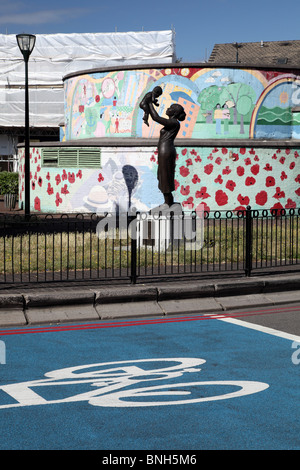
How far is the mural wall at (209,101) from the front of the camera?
77.6ft

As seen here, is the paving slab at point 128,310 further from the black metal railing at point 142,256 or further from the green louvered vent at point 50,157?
the green louvered vent at point 50,157

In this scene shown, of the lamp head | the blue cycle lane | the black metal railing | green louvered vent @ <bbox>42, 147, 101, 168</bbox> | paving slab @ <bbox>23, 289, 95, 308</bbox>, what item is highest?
the lamp head

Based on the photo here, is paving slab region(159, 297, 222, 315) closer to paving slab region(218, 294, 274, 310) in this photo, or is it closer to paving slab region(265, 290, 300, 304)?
paving slab region(218, 294, 274, 310)

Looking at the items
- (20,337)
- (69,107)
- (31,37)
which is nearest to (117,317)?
(20,337)

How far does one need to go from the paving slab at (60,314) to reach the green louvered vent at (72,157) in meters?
14.9

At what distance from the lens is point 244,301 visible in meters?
10.4

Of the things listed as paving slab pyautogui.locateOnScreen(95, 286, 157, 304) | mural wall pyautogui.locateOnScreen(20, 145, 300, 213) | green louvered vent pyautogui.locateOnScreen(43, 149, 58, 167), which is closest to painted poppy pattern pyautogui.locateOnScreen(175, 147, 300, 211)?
mural wall pyautogui.locateOnScreen(20, 145, 300, 213)

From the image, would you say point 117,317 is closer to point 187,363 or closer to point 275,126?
point 187,363

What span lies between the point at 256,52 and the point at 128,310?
43.4 metres

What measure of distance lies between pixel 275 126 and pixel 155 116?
1124 cm

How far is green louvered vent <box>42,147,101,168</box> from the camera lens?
24062mm

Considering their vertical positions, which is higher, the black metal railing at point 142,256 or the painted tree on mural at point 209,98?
the painted tree on mural at point 209,98

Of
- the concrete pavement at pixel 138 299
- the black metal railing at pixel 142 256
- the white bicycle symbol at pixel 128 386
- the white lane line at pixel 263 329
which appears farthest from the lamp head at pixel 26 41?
the white bicycle symbol at pixel 128 386

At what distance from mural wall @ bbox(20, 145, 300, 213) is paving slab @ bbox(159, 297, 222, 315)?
13.2 meters
